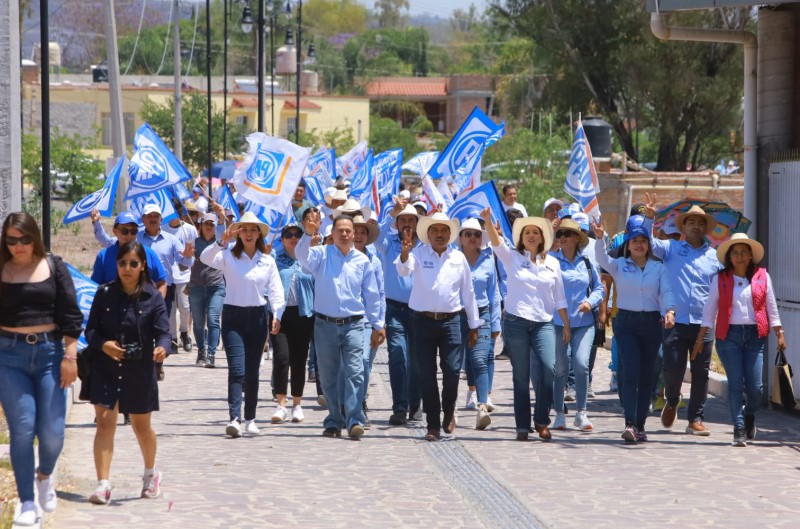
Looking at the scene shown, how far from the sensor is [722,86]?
40625mm

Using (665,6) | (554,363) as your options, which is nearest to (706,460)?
(554,363)

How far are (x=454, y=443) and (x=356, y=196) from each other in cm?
1055

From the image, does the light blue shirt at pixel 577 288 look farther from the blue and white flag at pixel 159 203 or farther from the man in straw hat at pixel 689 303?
the blue and white flag at pixel 159 203

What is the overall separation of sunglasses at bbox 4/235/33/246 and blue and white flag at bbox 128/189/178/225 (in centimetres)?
908

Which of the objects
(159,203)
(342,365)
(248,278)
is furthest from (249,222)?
(159,203)

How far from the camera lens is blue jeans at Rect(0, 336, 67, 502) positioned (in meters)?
7.77

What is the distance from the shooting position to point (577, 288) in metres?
12.3

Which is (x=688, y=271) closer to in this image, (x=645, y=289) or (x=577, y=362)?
(x=645, y=289)

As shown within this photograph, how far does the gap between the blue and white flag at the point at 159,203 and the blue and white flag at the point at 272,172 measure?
9.15ft

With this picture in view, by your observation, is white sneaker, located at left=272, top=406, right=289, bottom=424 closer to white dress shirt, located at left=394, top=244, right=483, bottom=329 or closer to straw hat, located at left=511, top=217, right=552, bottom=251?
white dress shirt, located at left=394, top=244, right=483, bottom=329

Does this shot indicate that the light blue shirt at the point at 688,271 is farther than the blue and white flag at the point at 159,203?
No

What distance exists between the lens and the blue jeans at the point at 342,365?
11.4 m

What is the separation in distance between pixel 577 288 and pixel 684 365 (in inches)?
45.4

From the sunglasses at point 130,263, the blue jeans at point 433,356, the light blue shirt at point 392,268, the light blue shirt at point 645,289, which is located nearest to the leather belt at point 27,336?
the sunglasses at point 130,263
